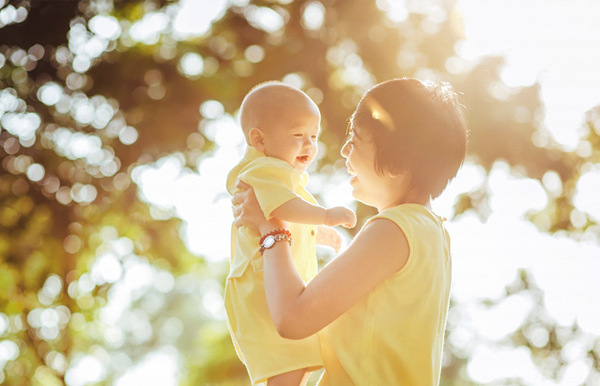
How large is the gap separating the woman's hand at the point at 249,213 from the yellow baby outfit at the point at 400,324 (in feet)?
1.04

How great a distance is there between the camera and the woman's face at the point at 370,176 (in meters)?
1.85

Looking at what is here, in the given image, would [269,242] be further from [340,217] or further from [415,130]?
[415,130]

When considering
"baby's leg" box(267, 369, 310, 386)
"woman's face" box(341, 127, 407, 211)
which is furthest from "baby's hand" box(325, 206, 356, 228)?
"baby's leg" box(267, 369, 310, 386)

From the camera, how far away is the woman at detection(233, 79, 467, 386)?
65.9 inches

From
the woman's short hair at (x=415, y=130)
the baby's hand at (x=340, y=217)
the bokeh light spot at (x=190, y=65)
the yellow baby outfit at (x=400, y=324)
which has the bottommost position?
the bokeh light spot at (x=190, y=65)

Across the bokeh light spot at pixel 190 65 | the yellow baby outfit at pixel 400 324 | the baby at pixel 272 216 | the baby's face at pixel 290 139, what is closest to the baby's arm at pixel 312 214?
the baby at pixel 272 216

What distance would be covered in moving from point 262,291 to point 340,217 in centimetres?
33

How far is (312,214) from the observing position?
6.08 ft

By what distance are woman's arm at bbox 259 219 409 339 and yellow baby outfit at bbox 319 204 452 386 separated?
0.13 ft

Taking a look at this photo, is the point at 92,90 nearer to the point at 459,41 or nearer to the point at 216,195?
the point at 216,195

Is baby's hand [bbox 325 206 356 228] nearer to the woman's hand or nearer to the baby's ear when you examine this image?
the woman's hand

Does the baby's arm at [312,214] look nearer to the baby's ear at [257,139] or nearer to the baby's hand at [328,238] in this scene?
the baby's ear at [257,139]

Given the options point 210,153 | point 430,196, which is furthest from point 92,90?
point 430,196

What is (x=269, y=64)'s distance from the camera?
667 cm
